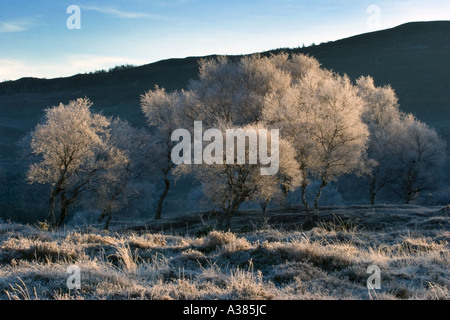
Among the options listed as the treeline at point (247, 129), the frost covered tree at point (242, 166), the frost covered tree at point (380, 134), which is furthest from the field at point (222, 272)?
the frost covered tree at point (380, 134)

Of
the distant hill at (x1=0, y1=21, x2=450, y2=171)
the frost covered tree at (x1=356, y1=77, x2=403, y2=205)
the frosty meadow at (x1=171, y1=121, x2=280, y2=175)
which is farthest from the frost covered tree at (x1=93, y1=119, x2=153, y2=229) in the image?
the distant hill at (x1=0, y1=21, x2=450, y2=171)

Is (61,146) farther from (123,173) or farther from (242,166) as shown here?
(242,166)

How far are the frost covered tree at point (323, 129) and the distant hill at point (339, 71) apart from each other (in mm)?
49420

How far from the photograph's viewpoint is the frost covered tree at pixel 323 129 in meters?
33.2

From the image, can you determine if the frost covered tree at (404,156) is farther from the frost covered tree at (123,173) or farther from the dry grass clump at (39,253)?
the dry grass clump at (39,253)

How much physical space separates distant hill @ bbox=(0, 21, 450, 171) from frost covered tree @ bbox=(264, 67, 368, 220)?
4942 cm

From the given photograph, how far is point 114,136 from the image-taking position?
4291 cm

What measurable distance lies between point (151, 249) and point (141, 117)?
9577 centimetres

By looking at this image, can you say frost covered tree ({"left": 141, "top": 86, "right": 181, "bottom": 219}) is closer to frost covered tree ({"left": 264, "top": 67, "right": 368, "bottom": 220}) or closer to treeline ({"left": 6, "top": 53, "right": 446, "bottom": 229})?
treeline ({"left": 6, "top": 53, "right": 446, "bottom": 229})

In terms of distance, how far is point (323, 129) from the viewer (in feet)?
109

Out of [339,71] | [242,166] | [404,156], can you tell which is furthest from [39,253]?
[339,71]

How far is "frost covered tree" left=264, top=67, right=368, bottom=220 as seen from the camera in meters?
33.2

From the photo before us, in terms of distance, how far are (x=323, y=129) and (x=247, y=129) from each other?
8.36m
